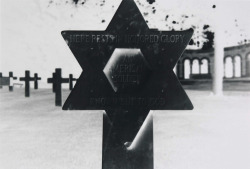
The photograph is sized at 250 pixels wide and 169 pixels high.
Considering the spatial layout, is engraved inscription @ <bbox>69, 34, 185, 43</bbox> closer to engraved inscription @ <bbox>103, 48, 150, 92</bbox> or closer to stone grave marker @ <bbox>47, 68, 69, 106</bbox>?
engraved inscription @ <bbox>103, 48, 150, 92</bbox>

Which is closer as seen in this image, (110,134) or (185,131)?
(110,134)

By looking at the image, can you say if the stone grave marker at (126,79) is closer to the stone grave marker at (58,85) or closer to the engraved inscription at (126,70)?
the engraved inscription at (126,70)

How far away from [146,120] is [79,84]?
69cm

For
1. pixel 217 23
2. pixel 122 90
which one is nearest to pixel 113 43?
pixel 122 90

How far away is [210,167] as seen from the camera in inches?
133

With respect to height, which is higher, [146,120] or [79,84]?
[79,84]

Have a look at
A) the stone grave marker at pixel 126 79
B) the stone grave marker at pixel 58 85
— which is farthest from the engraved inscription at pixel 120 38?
the stone grave marker at pixel 58 85

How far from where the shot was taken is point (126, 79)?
→ 2.77 metres

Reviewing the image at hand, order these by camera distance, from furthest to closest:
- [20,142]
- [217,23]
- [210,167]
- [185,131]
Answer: [217,23] < [185,131] < [20,142] < [210,167]

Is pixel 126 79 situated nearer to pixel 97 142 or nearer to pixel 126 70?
pixel 126 70

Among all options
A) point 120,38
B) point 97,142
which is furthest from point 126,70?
point 97,142

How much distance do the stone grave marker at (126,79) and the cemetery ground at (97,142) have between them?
0.72 metres

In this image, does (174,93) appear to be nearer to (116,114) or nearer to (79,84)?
(116,114)

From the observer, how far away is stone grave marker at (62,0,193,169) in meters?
2.74
